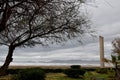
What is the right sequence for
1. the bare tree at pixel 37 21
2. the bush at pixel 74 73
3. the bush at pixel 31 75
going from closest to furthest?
1. the bare tree at pixel 37 21
2. the bush at pixel 31 75
3. the bush at pixel 74 73

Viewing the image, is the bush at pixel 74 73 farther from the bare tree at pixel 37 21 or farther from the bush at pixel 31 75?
the bare tree at pixel 37 21

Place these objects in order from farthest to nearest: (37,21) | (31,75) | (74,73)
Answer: (74,73)
(31,75)
(37,21)

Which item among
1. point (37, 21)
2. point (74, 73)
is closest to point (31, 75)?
point (37, 21)

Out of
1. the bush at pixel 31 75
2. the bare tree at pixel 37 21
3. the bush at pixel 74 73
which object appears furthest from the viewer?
the bush at pixel 74 73

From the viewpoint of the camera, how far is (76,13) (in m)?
8.75

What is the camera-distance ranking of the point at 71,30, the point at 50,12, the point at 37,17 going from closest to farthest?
the point at 50,12
the point at 37,17
the point at 71,30

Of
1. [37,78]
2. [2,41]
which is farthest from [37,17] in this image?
[37,78]

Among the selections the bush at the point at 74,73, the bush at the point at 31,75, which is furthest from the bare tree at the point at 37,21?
the bush at the point at 74,73

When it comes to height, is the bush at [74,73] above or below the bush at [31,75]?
above

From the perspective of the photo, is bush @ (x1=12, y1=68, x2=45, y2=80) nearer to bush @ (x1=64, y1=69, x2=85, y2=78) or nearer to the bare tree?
the bare tree

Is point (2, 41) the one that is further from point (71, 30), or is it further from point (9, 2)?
point (9, 2)

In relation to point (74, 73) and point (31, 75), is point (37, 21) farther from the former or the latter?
point (74, 73)

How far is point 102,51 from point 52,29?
4908cm

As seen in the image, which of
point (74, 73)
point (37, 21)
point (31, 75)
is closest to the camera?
point (37, 21)
